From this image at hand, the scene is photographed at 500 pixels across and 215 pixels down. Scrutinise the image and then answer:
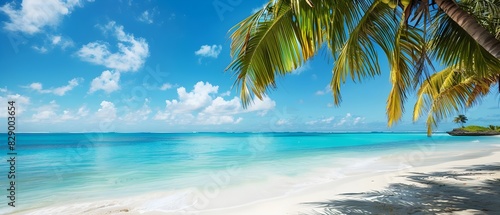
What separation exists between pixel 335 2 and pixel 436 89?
463 cm

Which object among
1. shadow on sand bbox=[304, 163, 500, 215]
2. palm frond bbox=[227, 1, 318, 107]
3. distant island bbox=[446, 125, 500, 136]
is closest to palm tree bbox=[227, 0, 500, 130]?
palm frond bbox=[227, 1, 318, 107]

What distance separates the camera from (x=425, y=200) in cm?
427

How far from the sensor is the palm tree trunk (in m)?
2.19

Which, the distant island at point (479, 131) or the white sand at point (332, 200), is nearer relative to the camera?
the white sand at point (332, 200)

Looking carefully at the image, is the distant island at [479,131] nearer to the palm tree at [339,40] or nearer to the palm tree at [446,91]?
the palm tree at [446,91]

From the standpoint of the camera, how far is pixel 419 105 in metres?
6.55

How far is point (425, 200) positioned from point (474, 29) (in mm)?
2862

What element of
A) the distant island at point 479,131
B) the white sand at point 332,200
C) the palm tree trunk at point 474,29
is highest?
the palm tree trunk at point 474,29

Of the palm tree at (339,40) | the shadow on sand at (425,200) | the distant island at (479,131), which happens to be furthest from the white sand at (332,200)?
the distant island at (479,131)

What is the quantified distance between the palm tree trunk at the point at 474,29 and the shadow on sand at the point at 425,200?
7.22 ft

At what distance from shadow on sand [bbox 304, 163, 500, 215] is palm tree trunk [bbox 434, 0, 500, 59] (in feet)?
7.22

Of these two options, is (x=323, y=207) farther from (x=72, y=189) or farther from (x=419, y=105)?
(x=72, y=189)

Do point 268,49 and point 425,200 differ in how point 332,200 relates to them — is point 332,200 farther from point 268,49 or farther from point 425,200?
point 268,49

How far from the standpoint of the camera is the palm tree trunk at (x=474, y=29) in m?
2.19
